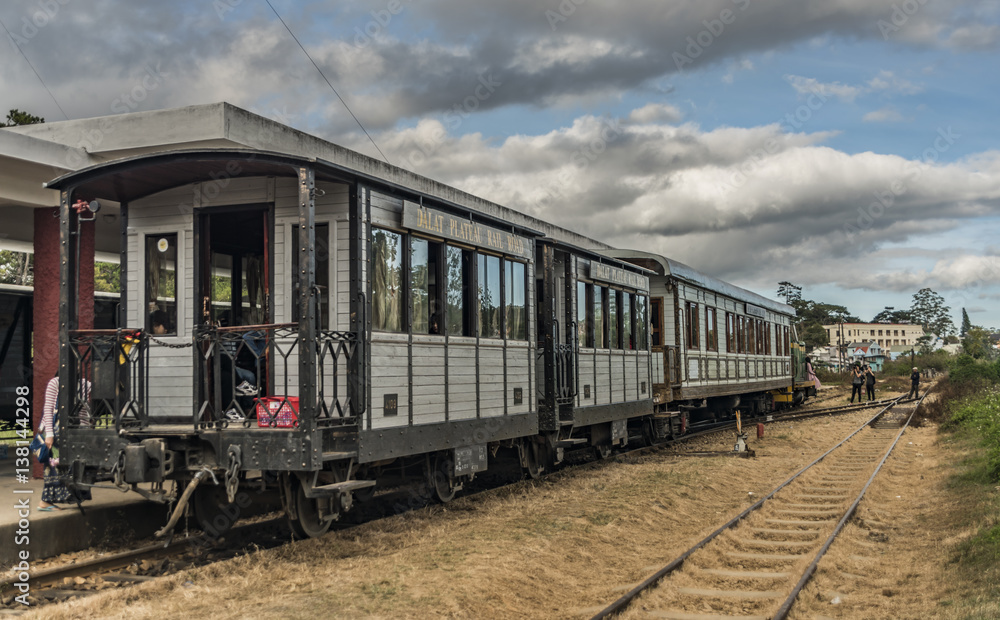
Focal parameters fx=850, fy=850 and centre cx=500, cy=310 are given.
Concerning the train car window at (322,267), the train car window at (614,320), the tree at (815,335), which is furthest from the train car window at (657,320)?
the tree at (815,335)

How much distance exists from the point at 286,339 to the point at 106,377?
65.2 inches

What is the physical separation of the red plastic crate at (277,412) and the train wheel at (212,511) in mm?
1426

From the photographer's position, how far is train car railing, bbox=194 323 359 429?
→ 281 inches

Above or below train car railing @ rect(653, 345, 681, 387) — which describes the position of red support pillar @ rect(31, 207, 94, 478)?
above

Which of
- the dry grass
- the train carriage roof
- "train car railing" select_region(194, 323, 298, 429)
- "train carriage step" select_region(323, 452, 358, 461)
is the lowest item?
the dry grass

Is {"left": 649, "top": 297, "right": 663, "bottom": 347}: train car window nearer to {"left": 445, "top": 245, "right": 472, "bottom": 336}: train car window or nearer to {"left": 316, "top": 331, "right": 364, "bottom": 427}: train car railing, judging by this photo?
{"left": 445, "top": 245, "right": 472, "bottom": 336}: train car window

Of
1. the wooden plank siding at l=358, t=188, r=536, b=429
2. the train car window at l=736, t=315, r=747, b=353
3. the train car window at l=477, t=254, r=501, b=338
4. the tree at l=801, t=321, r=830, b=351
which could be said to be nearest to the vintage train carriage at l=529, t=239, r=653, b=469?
the wooden plank siding at l=358, t=188, r=536, b=429

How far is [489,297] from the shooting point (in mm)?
10117

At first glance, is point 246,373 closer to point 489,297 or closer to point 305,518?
point 305,518

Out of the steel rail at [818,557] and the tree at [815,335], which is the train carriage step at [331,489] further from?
the tree at [815,335]

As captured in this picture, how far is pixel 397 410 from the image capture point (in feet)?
26.5

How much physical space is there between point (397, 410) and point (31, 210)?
7462mm

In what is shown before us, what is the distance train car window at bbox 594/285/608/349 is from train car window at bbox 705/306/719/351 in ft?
19.7

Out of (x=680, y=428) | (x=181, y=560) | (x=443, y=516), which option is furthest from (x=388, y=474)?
(x=680, y=428)
